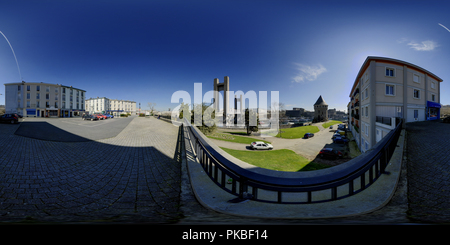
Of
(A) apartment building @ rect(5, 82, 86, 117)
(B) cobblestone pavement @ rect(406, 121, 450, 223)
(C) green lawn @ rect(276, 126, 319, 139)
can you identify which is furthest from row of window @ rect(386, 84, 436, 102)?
(A) apartment building @ rect(5, 82, 86, 117)

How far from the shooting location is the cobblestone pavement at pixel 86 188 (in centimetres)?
192

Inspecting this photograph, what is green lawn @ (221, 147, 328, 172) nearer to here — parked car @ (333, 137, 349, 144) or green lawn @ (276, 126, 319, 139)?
parked car @ (333, 137, 349, 144)

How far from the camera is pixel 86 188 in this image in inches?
106

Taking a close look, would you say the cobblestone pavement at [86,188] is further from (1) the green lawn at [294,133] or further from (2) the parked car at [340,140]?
(1) the green lawn at [294,133]

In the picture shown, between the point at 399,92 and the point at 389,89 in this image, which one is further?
the point at 389,89

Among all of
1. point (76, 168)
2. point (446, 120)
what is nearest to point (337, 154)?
point (446, 120)

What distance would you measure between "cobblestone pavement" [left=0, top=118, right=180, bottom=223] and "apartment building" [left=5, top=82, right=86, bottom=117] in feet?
133

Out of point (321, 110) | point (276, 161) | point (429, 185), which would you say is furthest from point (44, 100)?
point (321, 110)

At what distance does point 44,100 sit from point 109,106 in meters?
43.3

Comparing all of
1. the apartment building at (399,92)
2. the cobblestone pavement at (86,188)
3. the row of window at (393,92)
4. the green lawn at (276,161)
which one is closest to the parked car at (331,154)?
the green lawn at (276,161)

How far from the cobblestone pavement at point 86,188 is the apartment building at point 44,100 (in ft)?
133

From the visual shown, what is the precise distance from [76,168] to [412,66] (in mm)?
21028

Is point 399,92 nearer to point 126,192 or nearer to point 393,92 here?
point 393,92

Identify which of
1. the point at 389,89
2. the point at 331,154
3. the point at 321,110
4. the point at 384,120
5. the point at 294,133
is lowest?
the point at 331,154
